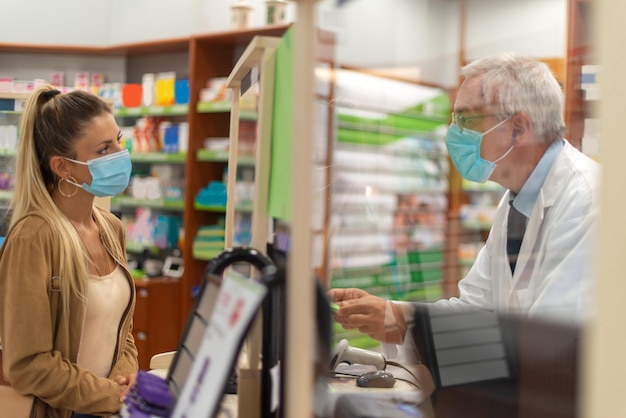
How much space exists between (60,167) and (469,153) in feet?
4.40

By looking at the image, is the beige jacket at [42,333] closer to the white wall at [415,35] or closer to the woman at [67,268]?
the woman at [67,268]

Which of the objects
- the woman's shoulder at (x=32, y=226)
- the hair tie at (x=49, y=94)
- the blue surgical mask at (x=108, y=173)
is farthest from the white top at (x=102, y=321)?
the hair tie at (x=49, y=94)

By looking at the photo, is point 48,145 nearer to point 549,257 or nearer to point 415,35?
point 549,257

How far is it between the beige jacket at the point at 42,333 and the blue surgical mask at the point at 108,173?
0.32 metres

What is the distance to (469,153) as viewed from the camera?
7.95 ft

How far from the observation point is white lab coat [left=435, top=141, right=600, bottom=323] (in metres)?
1.67

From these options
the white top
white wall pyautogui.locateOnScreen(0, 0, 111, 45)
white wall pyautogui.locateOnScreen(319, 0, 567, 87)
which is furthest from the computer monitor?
white wall pyautogui.locateOnScreen(0, 0, 111, 45)

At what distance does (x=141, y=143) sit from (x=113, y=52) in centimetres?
102

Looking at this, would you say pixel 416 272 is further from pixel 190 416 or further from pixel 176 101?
pixel 190 416

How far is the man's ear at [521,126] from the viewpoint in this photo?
2.19 metres

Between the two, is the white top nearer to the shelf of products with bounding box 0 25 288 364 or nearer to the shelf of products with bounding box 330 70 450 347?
the shelf of products with bounding box 0 25 288 364

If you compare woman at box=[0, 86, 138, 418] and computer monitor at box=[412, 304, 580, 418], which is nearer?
computer monitor at box=[412, 304, 580, 418]

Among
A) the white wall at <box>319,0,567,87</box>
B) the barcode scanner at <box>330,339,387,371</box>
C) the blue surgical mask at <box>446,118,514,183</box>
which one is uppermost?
the white wall at <box>319,0,567,87</box>

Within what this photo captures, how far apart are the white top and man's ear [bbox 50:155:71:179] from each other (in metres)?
0.36
